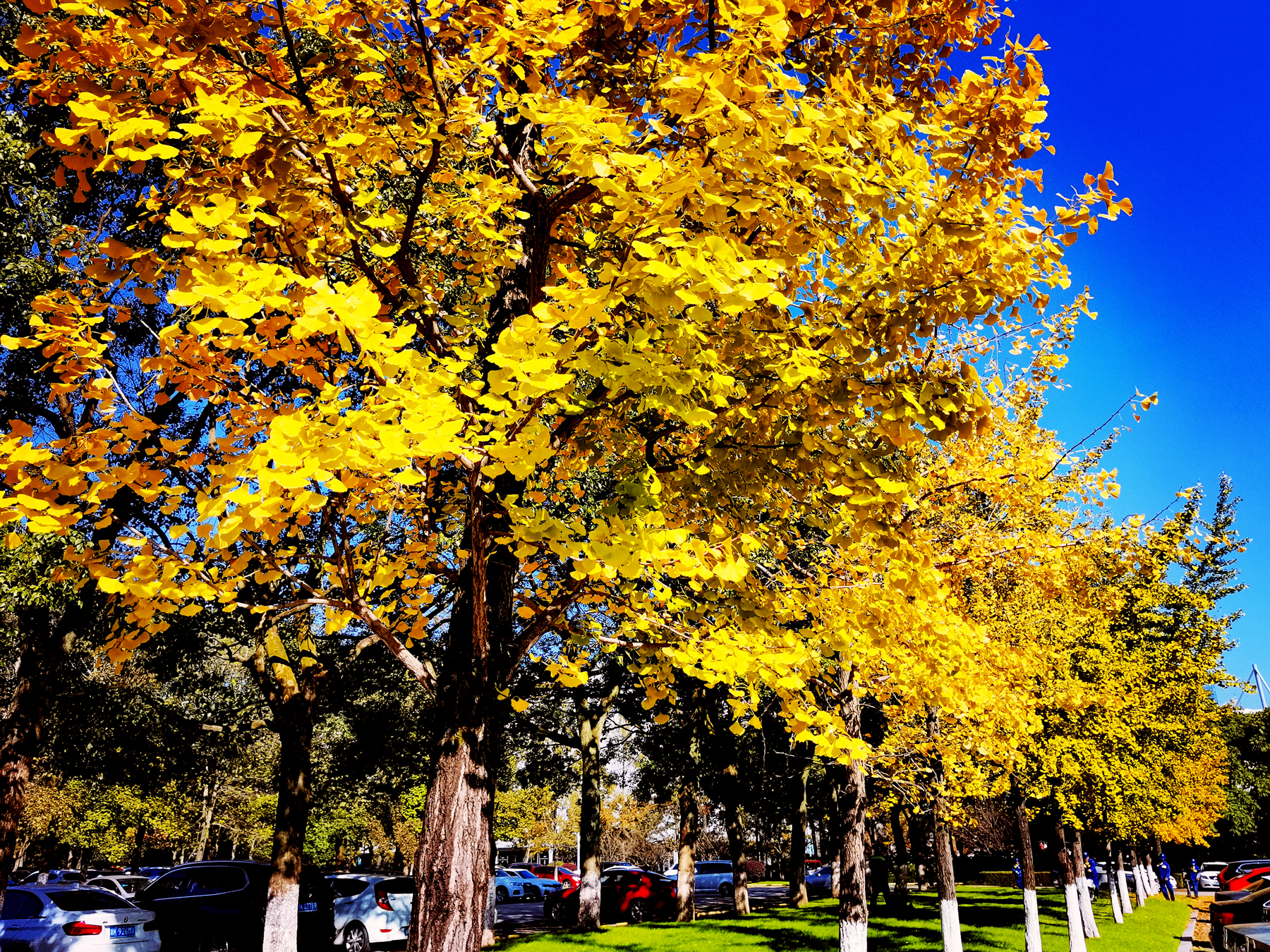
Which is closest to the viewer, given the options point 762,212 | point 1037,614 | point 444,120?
point 762,212

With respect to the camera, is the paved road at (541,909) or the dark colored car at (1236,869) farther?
the dark colored car at (1236,869)

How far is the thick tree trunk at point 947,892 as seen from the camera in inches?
401

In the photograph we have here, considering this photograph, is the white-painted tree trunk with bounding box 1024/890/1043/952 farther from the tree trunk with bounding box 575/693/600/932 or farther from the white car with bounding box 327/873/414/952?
the white car with bounding box 327/873/414/952

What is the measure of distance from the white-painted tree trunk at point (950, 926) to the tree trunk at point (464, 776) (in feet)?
29.2

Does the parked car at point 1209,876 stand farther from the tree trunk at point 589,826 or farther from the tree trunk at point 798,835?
the tree trunk at point 589,826

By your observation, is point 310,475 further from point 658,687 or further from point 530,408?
point 658,687

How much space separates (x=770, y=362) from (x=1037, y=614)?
365 inches

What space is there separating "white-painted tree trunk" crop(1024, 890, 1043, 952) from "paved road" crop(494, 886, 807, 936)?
1203 centimetres

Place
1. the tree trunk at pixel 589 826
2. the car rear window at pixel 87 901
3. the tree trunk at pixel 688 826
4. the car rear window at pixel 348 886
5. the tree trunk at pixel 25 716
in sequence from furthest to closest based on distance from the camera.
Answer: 1. the tree trunk at pixel 688 826
2. the tree trunk at pixel 589 826
3. the car rear window at pixel 348 886
4. the car rear window at pixel 87 901
5. the tree trunk at pixel 25 716

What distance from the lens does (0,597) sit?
7742 millimetres

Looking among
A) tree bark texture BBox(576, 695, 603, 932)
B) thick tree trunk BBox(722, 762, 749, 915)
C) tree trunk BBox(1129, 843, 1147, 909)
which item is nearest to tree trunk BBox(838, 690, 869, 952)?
tree bark texture BBox(576, 695, 603, 932)

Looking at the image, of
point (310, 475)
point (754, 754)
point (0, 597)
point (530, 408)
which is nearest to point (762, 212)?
point (530, 408)

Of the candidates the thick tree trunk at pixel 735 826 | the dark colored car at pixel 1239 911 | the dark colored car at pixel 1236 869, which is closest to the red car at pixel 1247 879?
the dark colored car at pixel 1236 869

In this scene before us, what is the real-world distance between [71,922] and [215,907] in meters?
2.65
